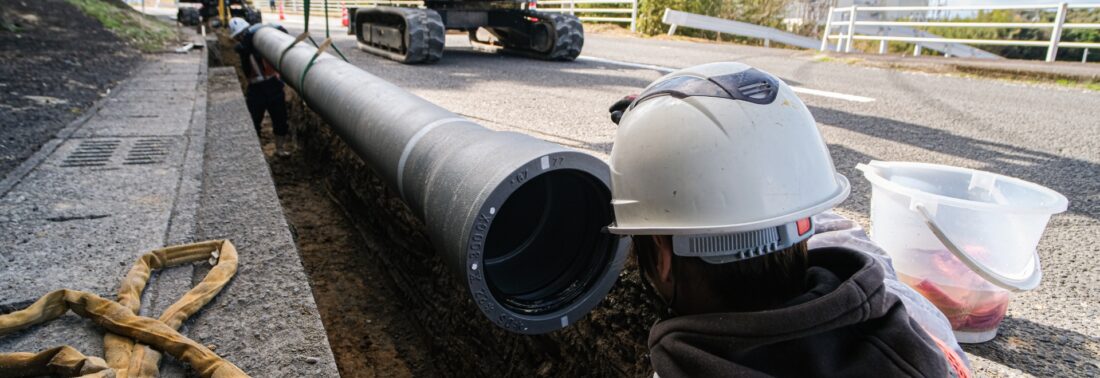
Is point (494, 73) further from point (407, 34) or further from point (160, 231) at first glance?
point (160, 231)

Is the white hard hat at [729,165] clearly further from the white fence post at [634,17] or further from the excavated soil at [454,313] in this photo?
the white fence post at [634,17]

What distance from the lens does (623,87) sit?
24.7 ft

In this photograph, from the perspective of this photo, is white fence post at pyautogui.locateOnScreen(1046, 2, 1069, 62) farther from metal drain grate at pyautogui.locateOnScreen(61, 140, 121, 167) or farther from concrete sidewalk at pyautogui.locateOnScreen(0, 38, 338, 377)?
metal drain grate at pyautogui.locateOnScreen(61, 140, 121, 167)

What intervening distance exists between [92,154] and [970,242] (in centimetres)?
428

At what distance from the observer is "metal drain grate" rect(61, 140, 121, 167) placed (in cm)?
352

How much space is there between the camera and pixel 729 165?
128cm

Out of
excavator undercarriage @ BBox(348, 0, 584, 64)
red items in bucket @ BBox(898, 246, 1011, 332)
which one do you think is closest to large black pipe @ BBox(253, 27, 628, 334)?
red items in bucket @ BBox(898, 246, 1011, 332)

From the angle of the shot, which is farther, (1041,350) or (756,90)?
(1041,350)

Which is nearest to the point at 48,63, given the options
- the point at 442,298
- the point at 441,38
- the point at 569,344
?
the point at 441,38

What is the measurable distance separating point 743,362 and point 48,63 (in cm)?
876

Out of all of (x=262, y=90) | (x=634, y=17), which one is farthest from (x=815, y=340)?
(x=634, y=17)

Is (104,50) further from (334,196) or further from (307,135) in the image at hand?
(334,196)

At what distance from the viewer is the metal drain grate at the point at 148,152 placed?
3.56 m

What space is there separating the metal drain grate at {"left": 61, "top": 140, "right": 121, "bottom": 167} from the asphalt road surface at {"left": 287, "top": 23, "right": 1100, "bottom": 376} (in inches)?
97.2
